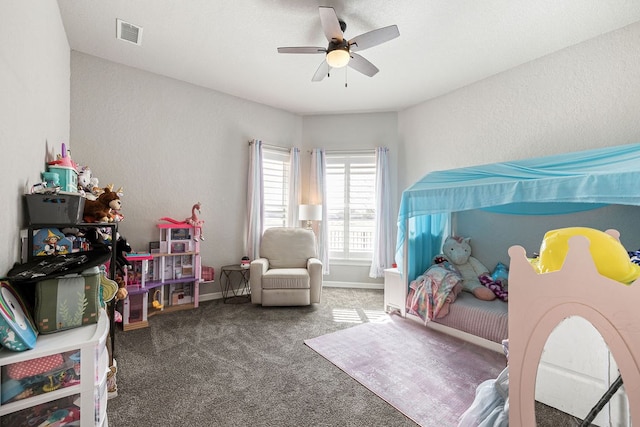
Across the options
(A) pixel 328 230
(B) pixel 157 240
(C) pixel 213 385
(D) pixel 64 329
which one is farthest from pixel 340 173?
(D) pixel 64 329

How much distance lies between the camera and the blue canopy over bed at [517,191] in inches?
71.2

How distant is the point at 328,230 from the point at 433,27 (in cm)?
301

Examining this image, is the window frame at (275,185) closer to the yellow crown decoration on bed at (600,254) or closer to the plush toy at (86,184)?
the plush toy at (86,184)

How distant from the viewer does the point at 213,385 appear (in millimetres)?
1950

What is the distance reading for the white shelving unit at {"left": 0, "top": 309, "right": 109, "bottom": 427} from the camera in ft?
3.38

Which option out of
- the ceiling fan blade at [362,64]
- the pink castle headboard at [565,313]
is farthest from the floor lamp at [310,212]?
the pink castle headboard at [565,313]

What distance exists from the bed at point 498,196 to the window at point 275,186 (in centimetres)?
211

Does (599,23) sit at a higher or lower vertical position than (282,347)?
higher

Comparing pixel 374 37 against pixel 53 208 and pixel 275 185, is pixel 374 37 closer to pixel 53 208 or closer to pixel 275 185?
pixel 53 208

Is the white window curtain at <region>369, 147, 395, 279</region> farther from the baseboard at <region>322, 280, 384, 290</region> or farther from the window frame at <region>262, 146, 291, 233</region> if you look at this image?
the window frame at <region>262, 146, 291, 233</region>

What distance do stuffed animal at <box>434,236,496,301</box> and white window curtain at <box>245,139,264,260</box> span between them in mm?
2448

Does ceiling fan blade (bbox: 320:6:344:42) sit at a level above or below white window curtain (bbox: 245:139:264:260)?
above

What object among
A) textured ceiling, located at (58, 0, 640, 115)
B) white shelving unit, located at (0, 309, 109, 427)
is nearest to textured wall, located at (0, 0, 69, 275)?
white shelving unit, located at (0, 309, 109, 427)

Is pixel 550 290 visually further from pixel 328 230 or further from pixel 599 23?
pixel 328 230
